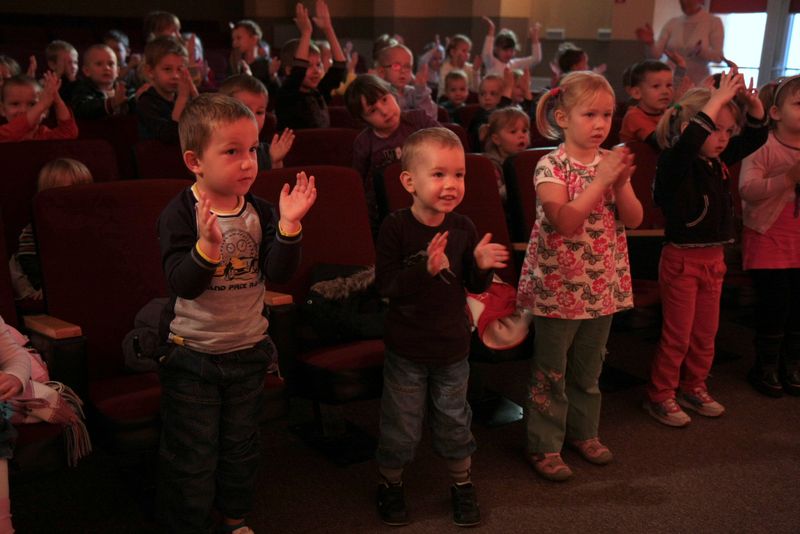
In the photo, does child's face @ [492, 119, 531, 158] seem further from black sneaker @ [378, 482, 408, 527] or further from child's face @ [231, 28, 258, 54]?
child's face @ [231, 28, 258, 54]

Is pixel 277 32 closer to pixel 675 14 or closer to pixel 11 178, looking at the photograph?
pixel 675 14

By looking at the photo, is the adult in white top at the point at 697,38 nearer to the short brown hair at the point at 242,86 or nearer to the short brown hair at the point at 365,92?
the short brown hair at the point at 365,92

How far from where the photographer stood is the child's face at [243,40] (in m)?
6.38

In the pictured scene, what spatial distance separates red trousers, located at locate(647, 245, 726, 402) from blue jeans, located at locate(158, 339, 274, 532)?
1.55m

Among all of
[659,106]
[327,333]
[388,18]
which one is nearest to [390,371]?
[327,333]

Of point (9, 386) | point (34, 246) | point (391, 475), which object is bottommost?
point (391, 475)

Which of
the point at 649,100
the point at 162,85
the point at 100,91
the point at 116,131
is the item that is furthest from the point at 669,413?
the point at 100,91

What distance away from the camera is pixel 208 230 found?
1.71 m

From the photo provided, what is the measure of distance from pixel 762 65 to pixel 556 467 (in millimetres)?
6938

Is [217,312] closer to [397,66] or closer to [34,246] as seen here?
[34,246]

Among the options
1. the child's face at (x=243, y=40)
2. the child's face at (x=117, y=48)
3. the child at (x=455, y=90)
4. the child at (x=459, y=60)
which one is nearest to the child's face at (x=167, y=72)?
the child at (x=455, y=90)

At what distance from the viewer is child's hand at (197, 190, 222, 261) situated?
1.70 m

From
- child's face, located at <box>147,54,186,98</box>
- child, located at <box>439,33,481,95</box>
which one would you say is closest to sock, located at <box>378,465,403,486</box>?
child's face, located at <box>147,54,186,98</box>

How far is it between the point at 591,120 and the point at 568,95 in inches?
4.2
